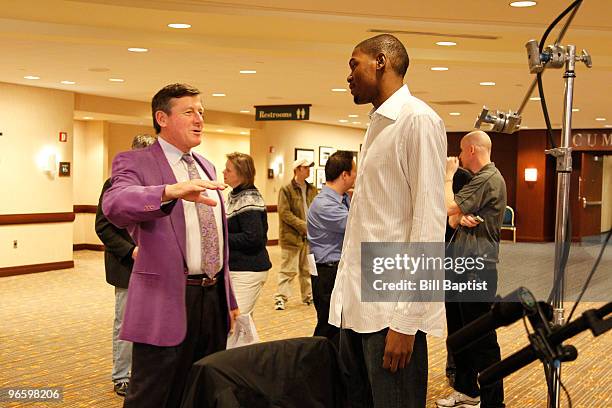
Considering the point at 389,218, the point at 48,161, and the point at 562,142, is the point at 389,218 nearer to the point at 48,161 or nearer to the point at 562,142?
the point at 562,142

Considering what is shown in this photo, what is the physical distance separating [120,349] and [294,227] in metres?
3.96

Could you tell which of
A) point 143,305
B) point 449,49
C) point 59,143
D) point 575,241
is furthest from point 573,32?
point 575,241

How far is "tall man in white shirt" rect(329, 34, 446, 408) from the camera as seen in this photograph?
7.45 ft

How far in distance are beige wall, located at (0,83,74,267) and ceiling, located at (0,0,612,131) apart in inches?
18.2

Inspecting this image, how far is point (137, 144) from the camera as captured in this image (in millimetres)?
4840

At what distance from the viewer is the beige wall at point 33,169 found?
11641 mm

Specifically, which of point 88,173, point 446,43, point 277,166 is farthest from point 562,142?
point 277,166

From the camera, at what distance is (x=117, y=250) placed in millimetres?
4648

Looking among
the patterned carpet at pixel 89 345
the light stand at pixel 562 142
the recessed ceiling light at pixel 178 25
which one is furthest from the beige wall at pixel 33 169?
the light stand at pixel 562 142

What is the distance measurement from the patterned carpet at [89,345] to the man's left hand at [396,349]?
9.52ft

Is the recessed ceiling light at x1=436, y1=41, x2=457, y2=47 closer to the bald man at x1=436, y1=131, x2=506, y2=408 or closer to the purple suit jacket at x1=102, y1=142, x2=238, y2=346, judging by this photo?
the bald man at x1=436, y1=131, x2=506, y2=408

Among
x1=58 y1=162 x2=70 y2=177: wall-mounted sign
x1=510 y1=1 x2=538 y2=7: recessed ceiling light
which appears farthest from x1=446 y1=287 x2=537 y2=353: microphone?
x1=58 y1=162 x2=70 y2=177: wall-mounted sign

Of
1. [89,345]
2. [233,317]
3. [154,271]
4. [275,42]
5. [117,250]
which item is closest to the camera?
[154,271]

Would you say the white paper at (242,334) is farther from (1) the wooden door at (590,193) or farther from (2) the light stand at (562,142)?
(1) the wooden door at (590,193)
